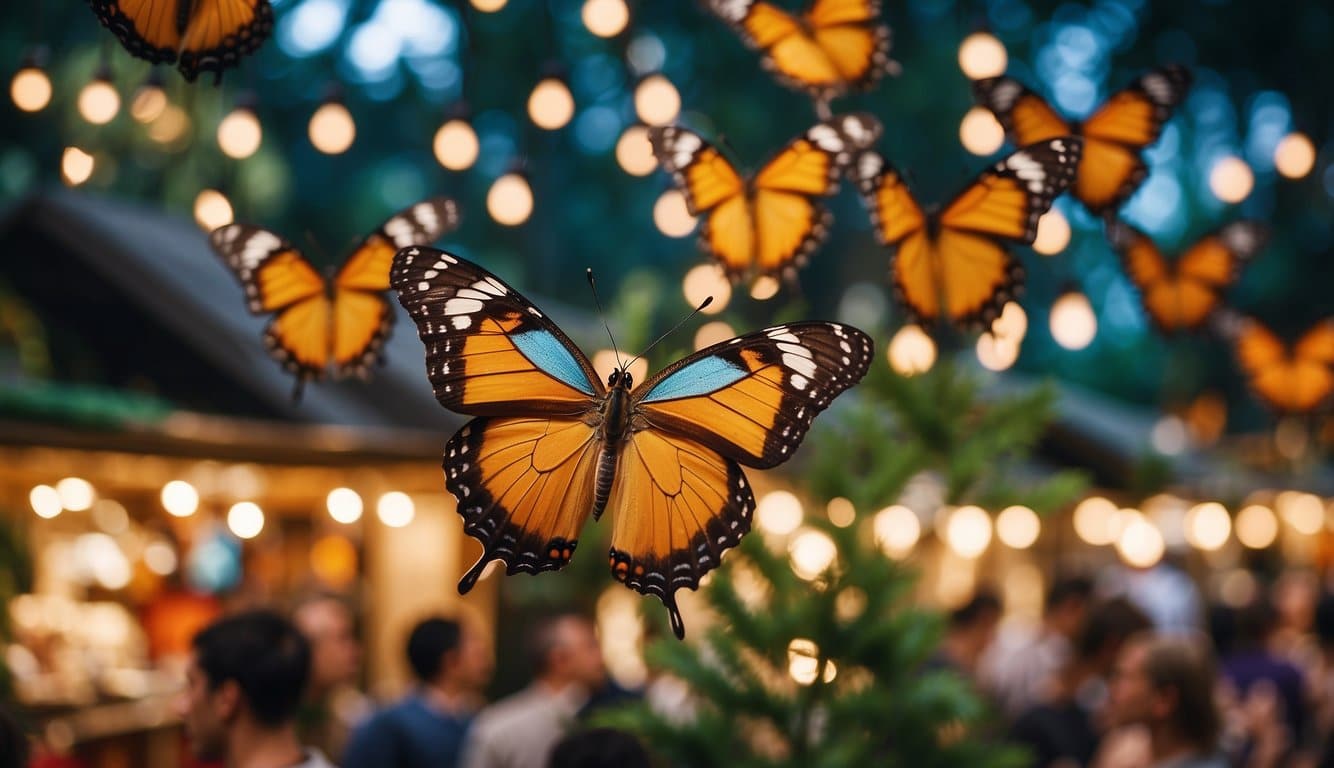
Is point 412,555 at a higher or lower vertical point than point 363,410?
lower

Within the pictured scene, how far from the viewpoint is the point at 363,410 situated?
8.38 metres

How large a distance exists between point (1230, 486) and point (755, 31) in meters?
11.8

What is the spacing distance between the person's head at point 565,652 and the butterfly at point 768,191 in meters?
2.62

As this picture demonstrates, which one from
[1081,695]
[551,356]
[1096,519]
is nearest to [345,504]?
[1081,695]

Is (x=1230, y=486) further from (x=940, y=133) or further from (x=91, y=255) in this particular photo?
(x=91, y=255)

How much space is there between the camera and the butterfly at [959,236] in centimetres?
251

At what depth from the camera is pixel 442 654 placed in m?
4.77

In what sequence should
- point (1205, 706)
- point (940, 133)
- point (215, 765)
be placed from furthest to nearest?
point (940, 133), point (215, 765), point (1205, 706)

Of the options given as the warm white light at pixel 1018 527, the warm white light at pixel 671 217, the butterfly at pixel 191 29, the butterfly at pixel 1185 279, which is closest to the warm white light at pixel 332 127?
the butterfly at pixel 191 29

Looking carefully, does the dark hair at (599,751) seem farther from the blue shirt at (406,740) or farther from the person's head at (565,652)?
the person's head at (565,652)

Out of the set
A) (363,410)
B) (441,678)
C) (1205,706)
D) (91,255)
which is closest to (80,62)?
(91,255)

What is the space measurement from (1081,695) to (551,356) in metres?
4.38

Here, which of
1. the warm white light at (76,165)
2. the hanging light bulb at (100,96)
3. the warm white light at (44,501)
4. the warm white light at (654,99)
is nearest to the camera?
the warm white light at (76,165)

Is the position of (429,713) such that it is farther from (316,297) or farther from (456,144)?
(316,297)
